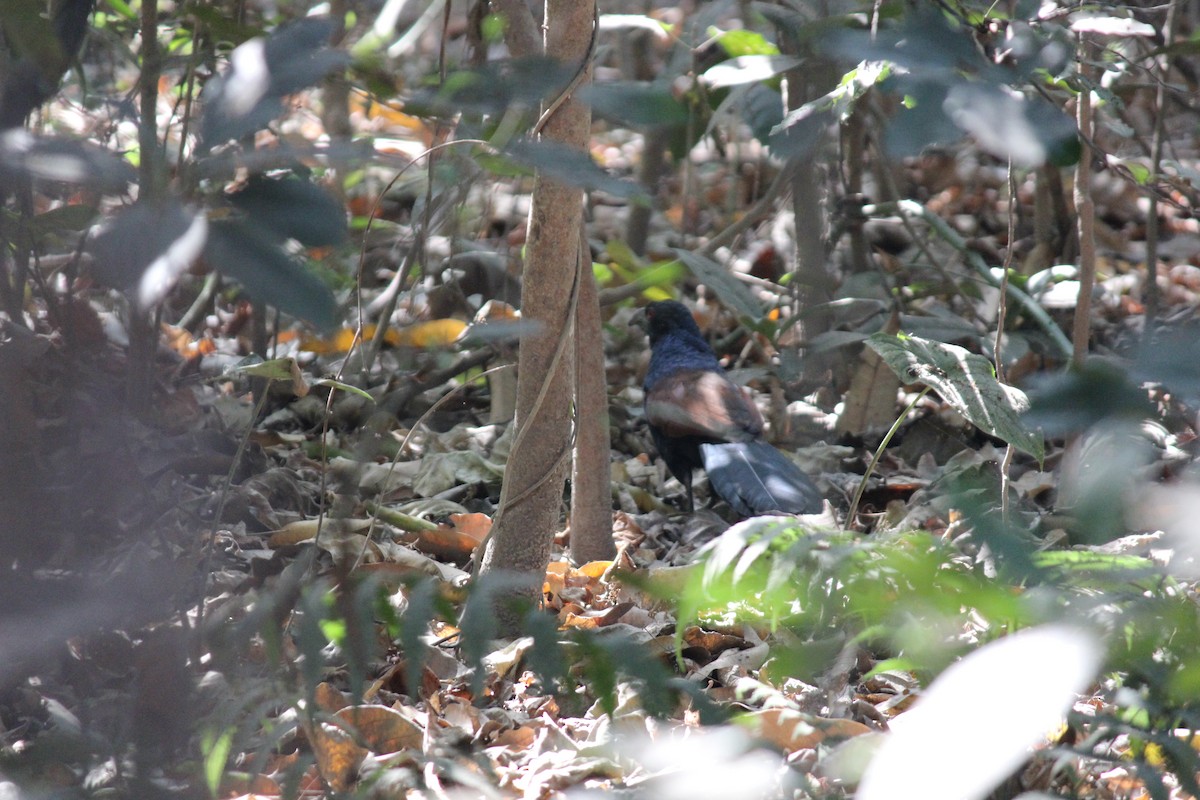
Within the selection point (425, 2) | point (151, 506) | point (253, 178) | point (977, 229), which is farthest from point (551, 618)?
point (425, 2)

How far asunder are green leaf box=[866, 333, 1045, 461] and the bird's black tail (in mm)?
1139

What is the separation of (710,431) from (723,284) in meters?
0.67

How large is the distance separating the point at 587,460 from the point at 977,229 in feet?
13.8

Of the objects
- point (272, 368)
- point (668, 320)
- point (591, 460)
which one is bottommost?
point (668, 320)

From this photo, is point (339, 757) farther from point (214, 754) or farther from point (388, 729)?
point (214, 754)

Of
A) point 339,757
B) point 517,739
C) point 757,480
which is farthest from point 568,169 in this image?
point 757,480

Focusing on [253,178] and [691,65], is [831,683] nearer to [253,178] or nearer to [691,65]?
[253,178]

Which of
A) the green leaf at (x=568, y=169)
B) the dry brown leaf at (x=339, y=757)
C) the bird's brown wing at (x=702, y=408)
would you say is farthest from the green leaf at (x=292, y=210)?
the bird's brown wing at (x=702, y=408)

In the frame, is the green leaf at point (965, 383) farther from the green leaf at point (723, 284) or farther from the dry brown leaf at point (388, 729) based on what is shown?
the green leaf at point (723, 284)

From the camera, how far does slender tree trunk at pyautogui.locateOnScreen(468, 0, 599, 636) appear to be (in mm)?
2533

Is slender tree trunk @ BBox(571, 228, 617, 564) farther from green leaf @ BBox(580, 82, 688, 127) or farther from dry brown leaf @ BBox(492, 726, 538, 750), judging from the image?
green leaf @ BBox(580, 82, 688, 127)

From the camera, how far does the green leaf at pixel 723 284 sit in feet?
14.7

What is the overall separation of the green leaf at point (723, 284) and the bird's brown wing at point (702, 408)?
336 mm

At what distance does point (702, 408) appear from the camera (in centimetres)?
444
